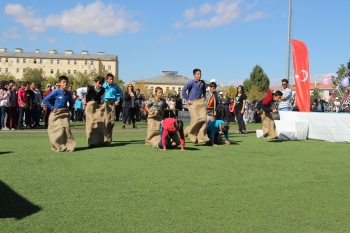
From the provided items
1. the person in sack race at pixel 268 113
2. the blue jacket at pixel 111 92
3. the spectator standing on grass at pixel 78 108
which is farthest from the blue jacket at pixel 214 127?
the spectator standing on grass at pixel 78 108

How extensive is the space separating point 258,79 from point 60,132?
321 feet

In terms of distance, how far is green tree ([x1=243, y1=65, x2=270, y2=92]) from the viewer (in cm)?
10419

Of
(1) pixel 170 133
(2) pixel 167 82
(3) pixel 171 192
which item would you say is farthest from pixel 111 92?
(2) pixel 167 82

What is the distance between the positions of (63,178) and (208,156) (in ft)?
12.8

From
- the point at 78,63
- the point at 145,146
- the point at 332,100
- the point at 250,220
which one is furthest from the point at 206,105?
the point at 78,63

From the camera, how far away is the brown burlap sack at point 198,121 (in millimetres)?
12211

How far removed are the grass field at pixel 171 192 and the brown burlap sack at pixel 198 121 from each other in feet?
7.10

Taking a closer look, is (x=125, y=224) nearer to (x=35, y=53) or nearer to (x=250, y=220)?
(x=250, y=220)

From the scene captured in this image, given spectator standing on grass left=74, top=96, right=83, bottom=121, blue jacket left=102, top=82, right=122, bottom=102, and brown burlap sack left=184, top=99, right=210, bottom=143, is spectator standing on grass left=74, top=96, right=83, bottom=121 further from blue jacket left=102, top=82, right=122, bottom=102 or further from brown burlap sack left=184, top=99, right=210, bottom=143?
brown burlap sack left=184, top=99, right=210, bottom=143

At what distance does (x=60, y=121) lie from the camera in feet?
34.4

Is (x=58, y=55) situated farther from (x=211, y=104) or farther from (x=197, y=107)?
(x=197, y=107)

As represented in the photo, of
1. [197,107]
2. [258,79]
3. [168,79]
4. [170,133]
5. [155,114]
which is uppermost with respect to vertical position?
[168,79]

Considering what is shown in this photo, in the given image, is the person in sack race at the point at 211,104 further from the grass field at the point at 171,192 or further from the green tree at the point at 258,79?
the green tree at the point at 258,79

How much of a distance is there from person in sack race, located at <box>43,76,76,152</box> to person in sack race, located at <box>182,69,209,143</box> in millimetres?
3442
